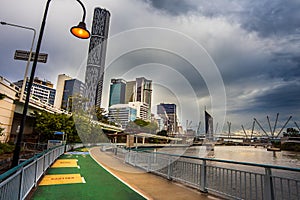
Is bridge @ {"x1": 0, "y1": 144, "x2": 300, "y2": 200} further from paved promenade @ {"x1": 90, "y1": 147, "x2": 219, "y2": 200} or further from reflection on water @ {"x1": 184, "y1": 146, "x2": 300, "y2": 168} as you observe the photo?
reflection on water @ {"x1": 184, "y1": 146, "x2": 300, "y2": 168}

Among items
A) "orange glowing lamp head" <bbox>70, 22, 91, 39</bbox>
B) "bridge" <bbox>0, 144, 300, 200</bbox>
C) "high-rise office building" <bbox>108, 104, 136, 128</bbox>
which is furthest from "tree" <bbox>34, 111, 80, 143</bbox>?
"orange glowing lamp head" <bbox>70, 22, 91, 39</bbox>

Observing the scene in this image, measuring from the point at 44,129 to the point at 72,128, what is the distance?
191 inches

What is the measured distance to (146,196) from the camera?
5.06 m

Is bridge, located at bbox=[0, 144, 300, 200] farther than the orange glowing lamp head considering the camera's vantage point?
No

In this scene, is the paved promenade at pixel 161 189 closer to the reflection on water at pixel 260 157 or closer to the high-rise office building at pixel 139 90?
the high-rise office building at pixel 139 90

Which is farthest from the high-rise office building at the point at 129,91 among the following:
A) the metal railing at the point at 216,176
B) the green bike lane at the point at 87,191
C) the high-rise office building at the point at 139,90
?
the green bike lane at the point at 87,191

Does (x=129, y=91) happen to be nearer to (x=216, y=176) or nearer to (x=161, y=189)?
(x=161, y=189)

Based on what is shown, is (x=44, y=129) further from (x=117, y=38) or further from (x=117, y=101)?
(x=117, y=38)

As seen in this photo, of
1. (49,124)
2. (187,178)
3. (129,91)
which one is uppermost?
(129,91)

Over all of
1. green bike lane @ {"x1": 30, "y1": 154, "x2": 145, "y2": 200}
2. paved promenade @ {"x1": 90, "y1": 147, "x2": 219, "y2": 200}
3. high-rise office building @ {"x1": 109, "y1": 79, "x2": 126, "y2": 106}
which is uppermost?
high-rise office building @ {"x1": 109, "y1": 79, "x2": 126, "y2": 106}

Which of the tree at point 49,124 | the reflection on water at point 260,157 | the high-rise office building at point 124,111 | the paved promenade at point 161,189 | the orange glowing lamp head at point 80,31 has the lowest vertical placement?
the reflection on water at point 260,157

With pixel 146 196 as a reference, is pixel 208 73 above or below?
above

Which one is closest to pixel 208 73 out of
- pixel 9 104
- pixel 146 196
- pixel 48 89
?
pixel 146 196

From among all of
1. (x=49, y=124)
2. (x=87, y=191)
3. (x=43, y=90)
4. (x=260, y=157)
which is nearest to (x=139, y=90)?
(x=87, y=191)
